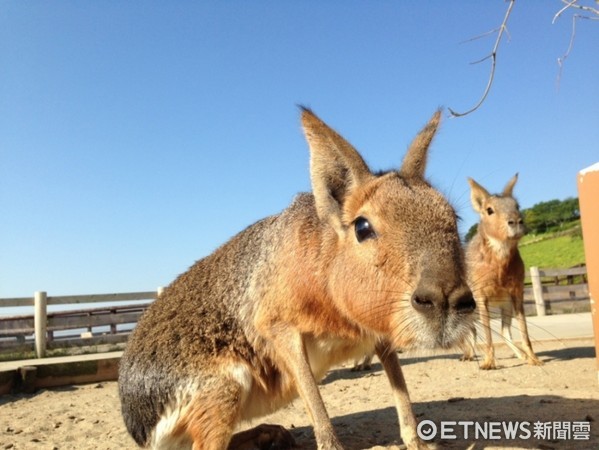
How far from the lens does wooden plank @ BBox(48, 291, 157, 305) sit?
40.2 feet

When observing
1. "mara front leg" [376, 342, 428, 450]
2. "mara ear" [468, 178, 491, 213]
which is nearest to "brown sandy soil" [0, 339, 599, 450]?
"mara front leg" [376, 342, 428, 450]

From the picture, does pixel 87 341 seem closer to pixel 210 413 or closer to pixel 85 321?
pixel 85 321

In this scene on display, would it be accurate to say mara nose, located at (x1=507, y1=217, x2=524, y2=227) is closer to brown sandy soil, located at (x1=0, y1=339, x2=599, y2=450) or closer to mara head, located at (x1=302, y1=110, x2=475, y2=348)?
brown sandy soil, located at (x1=0, y1=339, x2=599, y2=450)

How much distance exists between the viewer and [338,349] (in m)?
3.49

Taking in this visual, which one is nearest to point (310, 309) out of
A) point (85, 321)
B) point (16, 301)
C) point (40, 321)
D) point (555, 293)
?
point (40, 321)

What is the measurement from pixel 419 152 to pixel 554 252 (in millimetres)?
32082

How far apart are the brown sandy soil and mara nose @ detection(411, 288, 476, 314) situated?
2.46ft

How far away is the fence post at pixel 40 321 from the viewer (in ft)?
36.9

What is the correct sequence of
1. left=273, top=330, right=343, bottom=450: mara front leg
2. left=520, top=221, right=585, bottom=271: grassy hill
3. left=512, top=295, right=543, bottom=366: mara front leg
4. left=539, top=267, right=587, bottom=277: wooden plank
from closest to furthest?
left=273, top=330, right=343, bottom=450: mara front leg, left=512, top=295, right=543, bottom=366: mara front leg, left=539, top=267, right=587, bottom=277: wooden plank, left=520, top=221, right=585, bottom=271: grassy hill

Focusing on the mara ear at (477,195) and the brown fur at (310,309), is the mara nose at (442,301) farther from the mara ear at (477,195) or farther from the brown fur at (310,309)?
the mara ear at (477,195)

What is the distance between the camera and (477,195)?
333 inches

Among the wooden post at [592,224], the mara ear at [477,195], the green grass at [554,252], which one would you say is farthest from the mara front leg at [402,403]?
the green grass at [554,252]

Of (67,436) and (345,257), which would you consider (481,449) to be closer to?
(345,257)

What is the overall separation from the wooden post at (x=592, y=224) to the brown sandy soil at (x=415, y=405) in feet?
2.81
